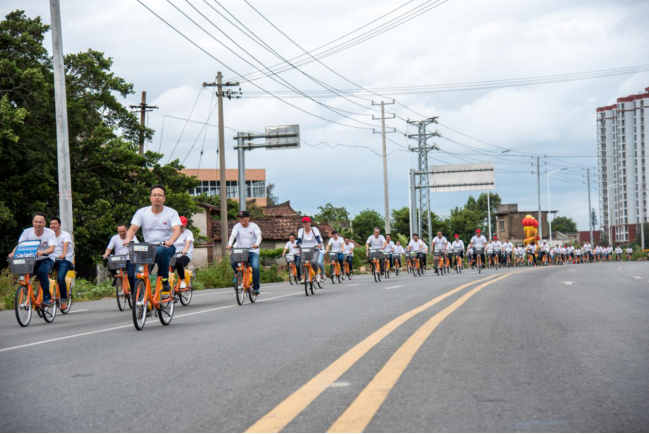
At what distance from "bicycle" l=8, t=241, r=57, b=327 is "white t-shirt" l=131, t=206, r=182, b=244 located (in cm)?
281

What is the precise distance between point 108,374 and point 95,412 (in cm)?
136

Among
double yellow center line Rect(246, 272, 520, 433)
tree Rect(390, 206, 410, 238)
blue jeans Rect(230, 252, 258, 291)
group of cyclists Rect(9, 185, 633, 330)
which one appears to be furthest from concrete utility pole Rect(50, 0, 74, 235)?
tree Rect(390, 206, 410, 238)

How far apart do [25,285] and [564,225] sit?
535ft

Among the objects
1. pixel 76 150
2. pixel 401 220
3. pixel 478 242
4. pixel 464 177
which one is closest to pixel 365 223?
pixel 401 220

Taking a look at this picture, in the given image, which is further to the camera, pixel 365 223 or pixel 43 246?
pixel 365 223

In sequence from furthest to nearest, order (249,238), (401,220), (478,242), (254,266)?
(401,220) → (478,242) → (249,238) → (254,266)

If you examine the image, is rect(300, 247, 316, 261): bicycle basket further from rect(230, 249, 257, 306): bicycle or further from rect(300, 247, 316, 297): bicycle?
rect(230, 249, 257, 306): bicycle

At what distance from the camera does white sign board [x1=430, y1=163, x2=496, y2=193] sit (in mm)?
48719

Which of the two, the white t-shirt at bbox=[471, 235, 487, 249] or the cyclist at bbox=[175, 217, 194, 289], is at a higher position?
the cyclist at bbox=[175, 217, 194, 289]

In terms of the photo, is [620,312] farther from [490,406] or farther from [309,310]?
[490,406]

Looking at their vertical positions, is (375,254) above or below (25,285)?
below

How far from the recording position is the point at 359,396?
4.48 m

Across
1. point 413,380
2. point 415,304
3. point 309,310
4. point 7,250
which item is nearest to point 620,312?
point 415,304

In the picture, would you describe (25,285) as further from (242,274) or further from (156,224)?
(242,274)
